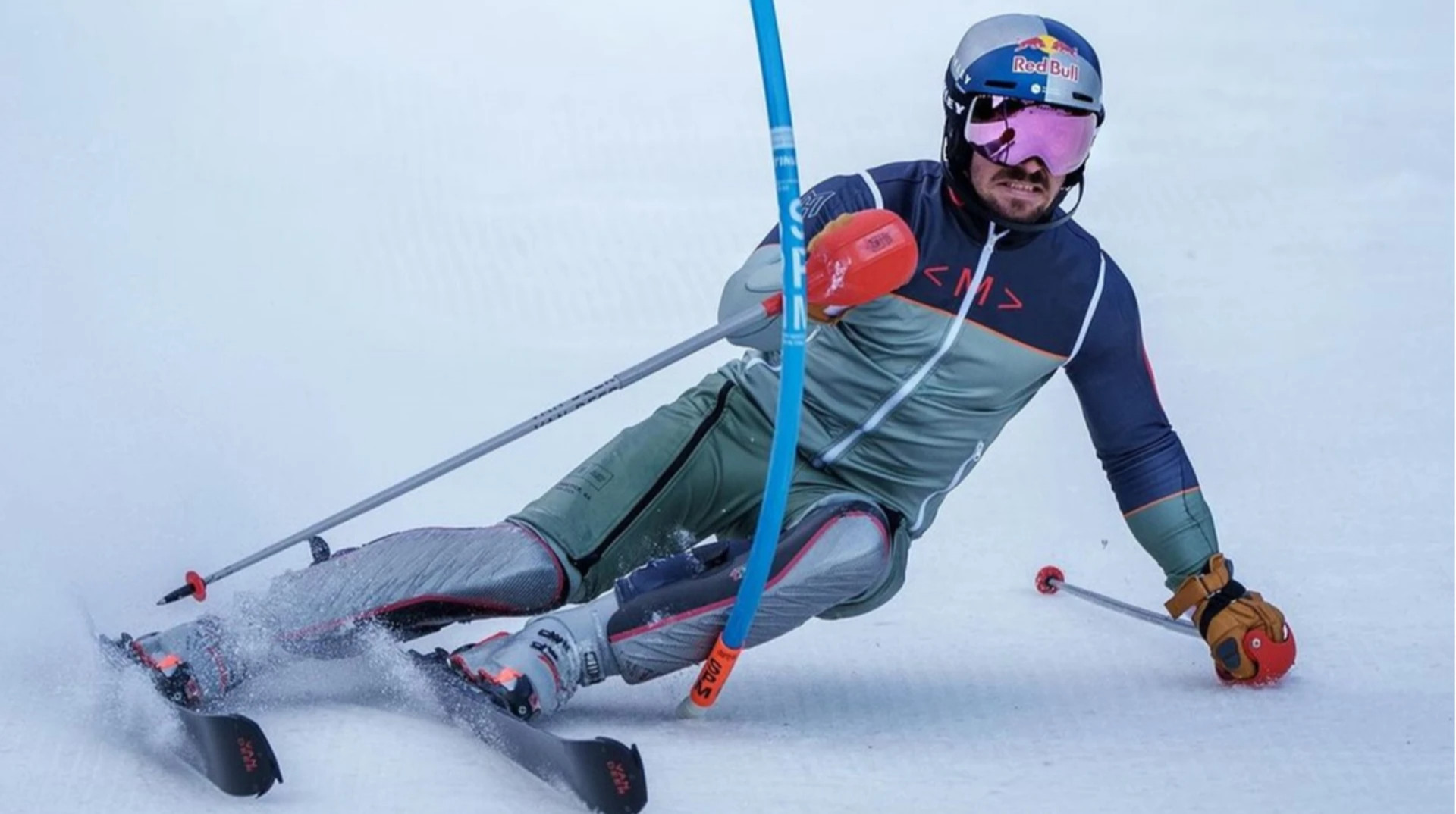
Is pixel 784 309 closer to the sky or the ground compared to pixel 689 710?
closer to the sky

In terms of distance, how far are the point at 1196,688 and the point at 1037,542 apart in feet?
2.90

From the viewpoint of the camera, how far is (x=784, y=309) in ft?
8.70

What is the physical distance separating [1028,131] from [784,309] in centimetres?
55

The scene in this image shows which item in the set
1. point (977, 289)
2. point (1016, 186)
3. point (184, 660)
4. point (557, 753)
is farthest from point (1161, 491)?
point (184, 660)

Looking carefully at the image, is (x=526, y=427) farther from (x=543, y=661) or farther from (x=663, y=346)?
(x=663, y=346)

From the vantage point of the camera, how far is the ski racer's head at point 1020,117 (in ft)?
9.71

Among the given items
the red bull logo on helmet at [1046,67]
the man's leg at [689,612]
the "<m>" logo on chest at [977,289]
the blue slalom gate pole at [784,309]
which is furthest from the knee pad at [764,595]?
the red bull logo on helmet at [1046,67]

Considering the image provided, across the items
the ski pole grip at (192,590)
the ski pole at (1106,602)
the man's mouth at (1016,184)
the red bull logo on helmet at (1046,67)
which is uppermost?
the red bull logo on helmet at (1046,67)

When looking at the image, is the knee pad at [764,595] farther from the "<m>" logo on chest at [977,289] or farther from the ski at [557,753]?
the "<m>" logo on chest at [977,289]

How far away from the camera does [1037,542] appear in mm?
4098

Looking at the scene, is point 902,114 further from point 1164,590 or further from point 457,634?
point 457,634

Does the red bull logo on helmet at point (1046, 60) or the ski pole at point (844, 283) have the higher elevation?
the red bull logo on helmet at point (1046, 60)

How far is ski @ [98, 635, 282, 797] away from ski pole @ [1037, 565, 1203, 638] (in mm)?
1644

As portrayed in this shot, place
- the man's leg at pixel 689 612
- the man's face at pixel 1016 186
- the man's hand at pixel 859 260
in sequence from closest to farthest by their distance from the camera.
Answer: the man's hand at pixel 859 260 < the man's leg at pixel 689 612 < the man's face at pixel 1016 186
